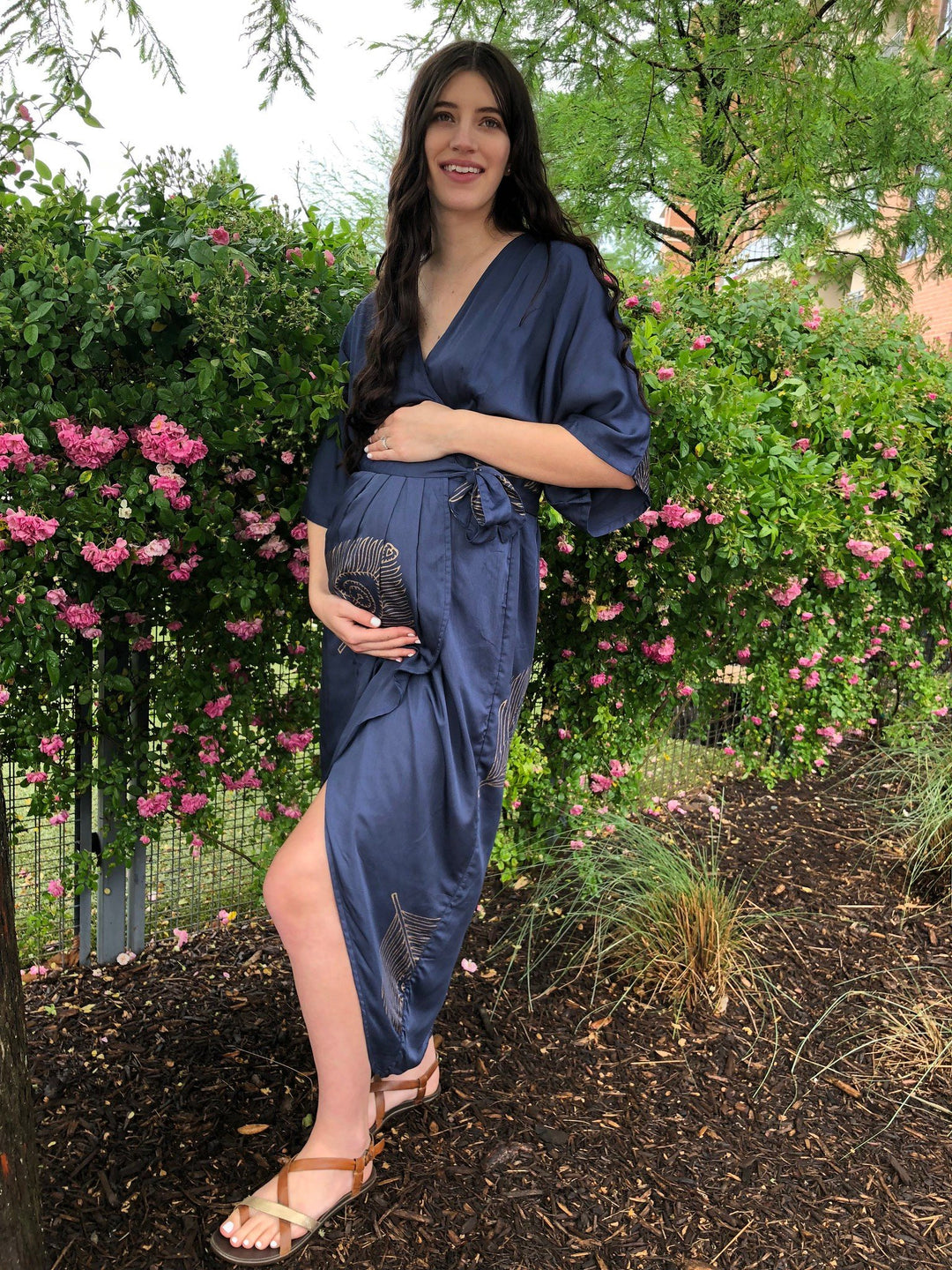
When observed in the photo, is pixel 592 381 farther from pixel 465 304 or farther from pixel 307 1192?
pixel 307 1192

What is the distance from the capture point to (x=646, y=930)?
2.86 meters

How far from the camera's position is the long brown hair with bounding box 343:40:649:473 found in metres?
1.72

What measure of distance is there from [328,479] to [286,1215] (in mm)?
1364

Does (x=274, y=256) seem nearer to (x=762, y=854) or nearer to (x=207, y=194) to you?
(x=207, y=194)

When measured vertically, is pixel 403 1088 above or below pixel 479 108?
below

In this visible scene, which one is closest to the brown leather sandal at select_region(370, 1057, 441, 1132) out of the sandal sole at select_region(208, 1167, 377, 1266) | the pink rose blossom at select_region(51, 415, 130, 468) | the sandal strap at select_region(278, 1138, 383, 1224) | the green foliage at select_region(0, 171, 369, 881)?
the sandal strap at select_region(278, 1138, 383, 1224)

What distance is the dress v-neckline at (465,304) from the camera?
5.80 ft

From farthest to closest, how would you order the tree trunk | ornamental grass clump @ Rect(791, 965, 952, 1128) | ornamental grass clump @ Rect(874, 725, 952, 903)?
ornamental grass clump @ Rect(874, 725, 952, 903), ornamental grass clump @ Rect(791, 965, 952, 1128), the tree trunk

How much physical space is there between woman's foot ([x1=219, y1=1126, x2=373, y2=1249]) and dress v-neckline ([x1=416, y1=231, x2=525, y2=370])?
1438mm

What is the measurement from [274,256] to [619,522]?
3.31ft

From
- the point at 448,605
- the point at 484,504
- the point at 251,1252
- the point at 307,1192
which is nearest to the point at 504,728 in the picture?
the point at 448,605

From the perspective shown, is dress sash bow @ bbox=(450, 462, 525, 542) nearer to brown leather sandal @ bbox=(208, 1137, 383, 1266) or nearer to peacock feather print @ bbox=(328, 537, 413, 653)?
peacock feather print @ bbox=(328, 537, 413, 653)

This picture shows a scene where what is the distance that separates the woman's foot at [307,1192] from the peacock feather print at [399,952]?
249 mm

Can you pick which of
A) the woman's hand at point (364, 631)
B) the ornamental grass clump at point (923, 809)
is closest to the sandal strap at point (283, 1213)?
the woman's hand at point (364, 631)
